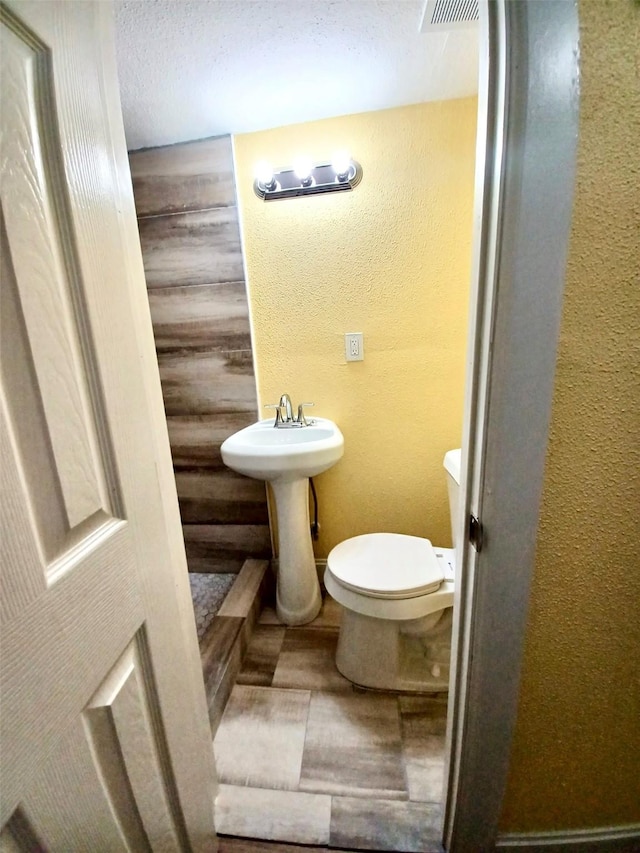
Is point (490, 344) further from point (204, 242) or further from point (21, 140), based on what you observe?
point (204, 242)

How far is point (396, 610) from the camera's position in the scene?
1.01 meters

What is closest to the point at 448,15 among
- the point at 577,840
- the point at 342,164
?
the point at 342,164

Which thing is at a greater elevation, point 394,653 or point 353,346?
point 353,346

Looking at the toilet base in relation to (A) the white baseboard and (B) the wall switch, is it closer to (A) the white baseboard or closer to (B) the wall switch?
(A) the white baseboard

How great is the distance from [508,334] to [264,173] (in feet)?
4.34

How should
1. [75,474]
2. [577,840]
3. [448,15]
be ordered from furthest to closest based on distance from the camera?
[448,15] < [577,840] < [75,474]

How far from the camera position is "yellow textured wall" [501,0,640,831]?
424mm

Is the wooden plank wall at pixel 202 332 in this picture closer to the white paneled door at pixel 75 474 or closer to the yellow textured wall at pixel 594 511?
the white paneled door at pixel 75 474

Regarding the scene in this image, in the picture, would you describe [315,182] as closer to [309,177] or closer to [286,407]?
[309,177]

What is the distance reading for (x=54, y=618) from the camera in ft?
1.15

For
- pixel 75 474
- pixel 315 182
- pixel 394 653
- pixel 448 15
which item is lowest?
pixel 394 653

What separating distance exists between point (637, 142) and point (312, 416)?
1.23 m

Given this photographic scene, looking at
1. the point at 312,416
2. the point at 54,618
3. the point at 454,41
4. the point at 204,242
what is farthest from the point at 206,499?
the point at 454,41

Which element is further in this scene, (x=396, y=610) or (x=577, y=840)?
(x=396, y=610)
